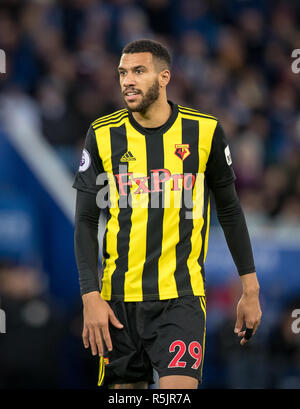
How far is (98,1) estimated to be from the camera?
10023mm

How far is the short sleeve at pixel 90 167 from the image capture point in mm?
4254

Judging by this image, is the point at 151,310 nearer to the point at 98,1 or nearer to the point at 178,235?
the point at 178,235

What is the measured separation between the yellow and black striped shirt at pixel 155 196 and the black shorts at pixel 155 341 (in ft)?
0.18

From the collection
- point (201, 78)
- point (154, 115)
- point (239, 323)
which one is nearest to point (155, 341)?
point (239, 323)

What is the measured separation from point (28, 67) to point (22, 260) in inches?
109

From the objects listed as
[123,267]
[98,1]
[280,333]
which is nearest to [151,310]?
[123,267]

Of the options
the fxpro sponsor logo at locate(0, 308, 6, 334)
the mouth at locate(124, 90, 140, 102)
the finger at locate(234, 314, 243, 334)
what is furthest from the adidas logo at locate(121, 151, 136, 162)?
the fxpro sponsor logo at locate(0, 308, 6, 334)

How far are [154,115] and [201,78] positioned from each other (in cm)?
561

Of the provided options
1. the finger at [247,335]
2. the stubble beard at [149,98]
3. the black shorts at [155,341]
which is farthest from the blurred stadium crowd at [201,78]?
the stubble beard at [149,98]

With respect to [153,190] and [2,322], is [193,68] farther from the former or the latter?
[153,190]

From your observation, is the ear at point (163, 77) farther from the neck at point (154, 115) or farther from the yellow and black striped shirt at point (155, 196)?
the yellow and black striped shirt at point (155, 196)

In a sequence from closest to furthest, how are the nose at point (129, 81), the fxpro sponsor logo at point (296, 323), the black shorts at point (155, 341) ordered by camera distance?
the black shorts at point (155, 341) < the nose at point (129, 81) < the fxpro sponsor logo at point (296, 323)

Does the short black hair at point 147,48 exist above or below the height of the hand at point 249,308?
above

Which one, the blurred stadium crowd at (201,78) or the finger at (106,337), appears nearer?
the finger at (106,337)
